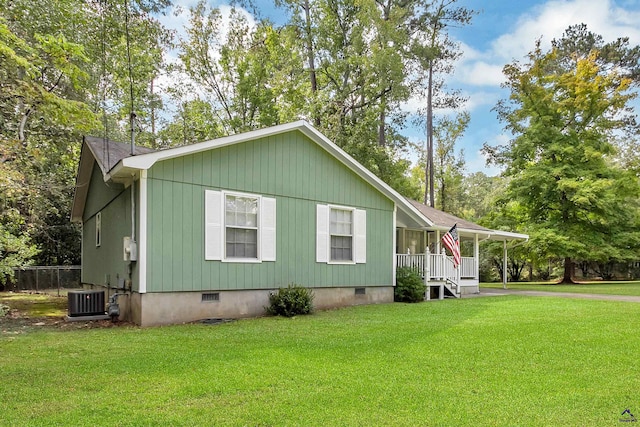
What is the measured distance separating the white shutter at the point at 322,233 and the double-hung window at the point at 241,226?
1715mm

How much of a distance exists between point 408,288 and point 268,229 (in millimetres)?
4945

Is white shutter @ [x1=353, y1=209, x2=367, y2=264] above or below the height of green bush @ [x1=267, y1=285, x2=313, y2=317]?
above

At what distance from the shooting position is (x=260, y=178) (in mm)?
9695

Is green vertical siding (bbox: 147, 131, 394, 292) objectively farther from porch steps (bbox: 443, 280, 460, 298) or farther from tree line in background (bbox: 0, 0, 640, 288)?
tree line in background (bbox: 0, 0, 640, 288)

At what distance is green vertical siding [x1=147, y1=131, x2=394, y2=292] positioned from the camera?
27.5 ft

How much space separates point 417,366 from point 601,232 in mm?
22540

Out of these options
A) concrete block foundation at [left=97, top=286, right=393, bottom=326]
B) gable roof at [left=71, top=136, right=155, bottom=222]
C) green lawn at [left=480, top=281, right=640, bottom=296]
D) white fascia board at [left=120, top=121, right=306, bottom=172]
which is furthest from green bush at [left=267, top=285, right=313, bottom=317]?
green lawn at [left=480, top=281, right=640, bottom=296]

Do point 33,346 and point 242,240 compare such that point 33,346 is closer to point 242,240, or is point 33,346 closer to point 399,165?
point 242,240

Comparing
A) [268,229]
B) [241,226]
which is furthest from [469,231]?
[241,226]

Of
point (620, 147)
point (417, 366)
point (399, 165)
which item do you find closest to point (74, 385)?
point (417, 366)

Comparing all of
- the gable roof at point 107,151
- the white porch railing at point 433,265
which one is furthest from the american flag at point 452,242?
the gable roof at point 107,151

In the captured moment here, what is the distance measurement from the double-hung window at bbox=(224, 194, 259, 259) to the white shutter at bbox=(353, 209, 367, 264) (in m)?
2.99

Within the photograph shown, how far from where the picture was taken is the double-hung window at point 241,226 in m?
9.22

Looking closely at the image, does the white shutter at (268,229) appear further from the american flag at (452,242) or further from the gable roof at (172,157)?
the american flag at (452,242)
